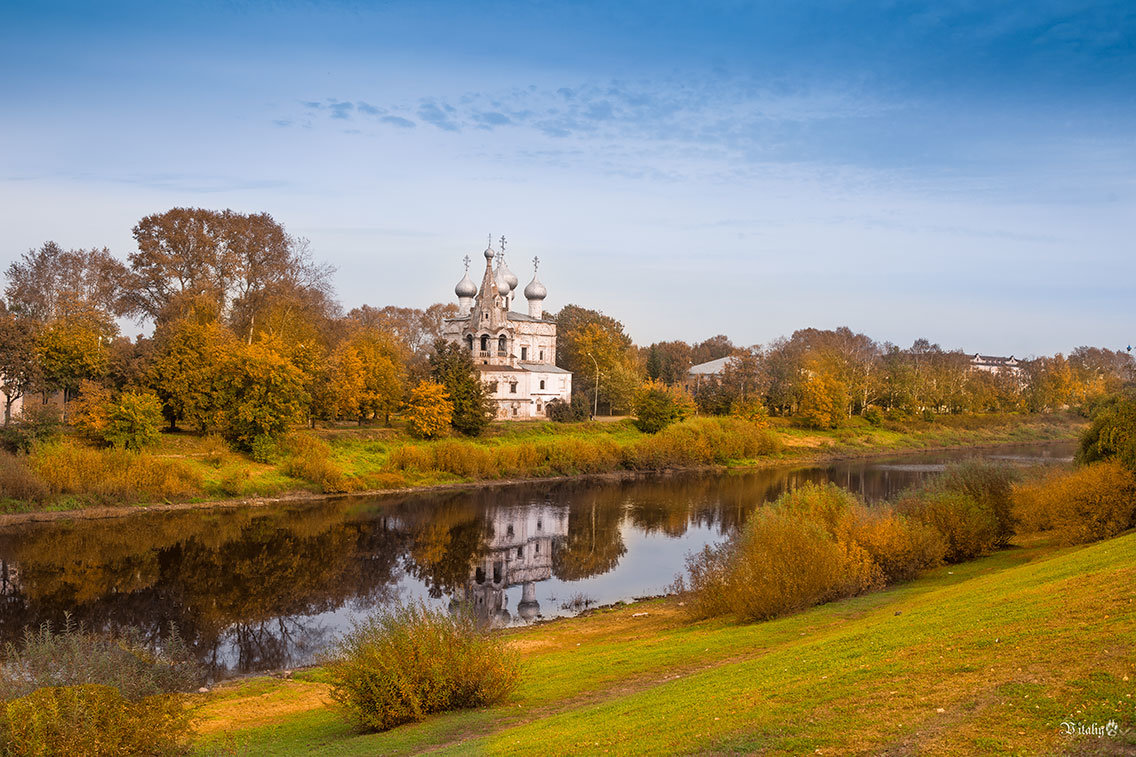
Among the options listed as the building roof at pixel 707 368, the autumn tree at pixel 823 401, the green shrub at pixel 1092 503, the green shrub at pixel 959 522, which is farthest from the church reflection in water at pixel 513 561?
the building roof at pixel 707 368

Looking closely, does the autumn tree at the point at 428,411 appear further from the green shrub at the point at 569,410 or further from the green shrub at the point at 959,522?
the green shrub at the point at 959,522

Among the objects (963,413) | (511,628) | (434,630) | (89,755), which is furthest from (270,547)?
(963,413)

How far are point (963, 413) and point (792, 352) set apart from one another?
1747 centimetres

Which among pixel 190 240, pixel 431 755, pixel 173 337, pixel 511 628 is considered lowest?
pixel 511 628

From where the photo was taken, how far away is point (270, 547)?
103ft

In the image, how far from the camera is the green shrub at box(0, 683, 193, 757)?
30.2 ft

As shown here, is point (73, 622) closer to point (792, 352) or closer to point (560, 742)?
point (560, 742)

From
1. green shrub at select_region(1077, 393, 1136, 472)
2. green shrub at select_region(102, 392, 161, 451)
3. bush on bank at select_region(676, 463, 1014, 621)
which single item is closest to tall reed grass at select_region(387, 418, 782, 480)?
green shrub at select_region(102, 392, 161, 451)

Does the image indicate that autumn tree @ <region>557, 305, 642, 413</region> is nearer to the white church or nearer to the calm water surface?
the white church

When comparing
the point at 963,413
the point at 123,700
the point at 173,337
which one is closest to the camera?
the point at 123,700

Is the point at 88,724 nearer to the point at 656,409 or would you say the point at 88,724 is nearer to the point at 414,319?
the point at 656,409

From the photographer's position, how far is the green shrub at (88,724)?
920 centimetres

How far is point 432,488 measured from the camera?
45.7 meters

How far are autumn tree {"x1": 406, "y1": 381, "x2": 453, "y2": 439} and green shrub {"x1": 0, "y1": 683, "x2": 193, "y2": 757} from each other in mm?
40193
